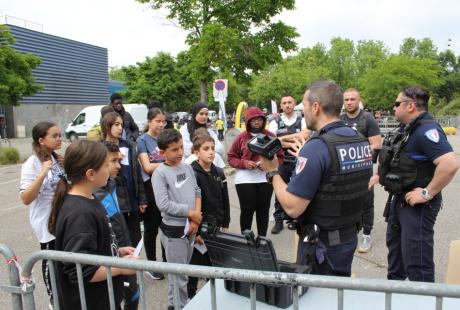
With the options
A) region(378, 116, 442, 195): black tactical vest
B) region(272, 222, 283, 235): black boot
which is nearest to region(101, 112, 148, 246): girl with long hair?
region(272, 222, 283, 235): black boot

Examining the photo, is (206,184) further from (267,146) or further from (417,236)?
(417,236)

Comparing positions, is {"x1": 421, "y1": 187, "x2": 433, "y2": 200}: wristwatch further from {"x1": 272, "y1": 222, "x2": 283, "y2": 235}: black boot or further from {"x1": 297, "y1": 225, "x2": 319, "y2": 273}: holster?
{"x1": 272, "y1": 222, "x2": 283, "y2": 235}: black boot

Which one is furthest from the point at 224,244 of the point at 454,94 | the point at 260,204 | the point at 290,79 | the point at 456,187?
the point at 454,94

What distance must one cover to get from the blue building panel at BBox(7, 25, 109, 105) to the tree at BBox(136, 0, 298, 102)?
16.9 metres

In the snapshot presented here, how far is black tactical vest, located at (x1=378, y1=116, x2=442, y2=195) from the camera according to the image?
3.03 meters

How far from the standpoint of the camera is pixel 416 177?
304cm

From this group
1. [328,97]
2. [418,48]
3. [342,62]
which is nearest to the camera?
[328,97]

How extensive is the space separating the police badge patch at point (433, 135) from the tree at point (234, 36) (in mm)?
9974

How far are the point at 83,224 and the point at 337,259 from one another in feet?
5.03

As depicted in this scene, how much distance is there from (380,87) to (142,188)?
40222 mm

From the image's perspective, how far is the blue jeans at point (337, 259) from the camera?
2336mm

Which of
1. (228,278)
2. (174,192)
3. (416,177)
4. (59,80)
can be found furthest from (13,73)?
(59,80)

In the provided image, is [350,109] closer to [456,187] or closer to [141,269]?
[141,269]

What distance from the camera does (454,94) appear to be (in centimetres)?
5169
